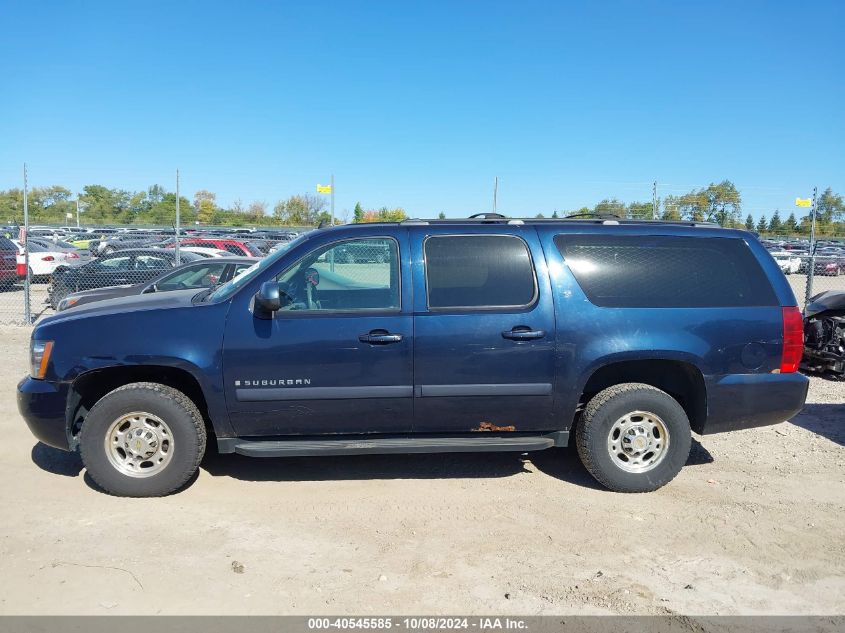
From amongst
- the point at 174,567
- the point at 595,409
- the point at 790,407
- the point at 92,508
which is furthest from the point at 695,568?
the point at 92,508

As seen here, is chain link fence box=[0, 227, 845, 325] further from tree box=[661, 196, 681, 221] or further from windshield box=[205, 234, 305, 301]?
tree box=[661, 196, 681, 221]

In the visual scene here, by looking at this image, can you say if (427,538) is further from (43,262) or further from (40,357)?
(43,262)

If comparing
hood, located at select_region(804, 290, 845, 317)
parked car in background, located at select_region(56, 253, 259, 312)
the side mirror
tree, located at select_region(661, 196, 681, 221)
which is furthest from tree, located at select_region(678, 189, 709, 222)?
the side mirror

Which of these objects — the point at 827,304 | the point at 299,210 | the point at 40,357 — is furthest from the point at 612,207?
the point at 299,210

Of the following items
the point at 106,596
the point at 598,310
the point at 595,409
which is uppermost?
the point at 598,310

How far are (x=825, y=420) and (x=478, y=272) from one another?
426 cm

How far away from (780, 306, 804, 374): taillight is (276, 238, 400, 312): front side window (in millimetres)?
2714

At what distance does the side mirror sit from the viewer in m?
4.22

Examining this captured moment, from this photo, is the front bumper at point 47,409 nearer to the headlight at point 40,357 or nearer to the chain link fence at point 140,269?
the headlight at point 40,357

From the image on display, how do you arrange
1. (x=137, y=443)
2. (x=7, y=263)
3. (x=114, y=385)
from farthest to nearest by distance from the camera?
1. (x=7, y=263)
2. (x=114, y=385)
3. (x=137, y=443)

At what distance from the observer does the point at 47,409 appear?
4.42 meters

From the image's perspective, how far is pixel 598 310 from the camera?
4492 millimetres
